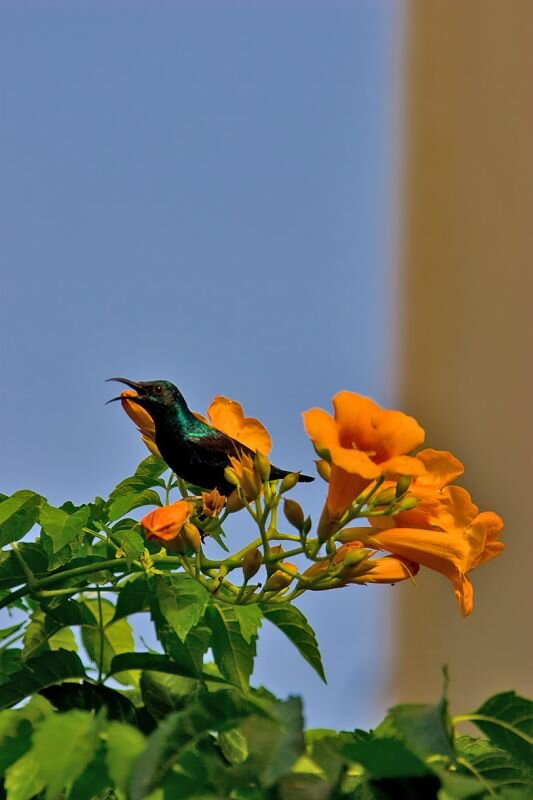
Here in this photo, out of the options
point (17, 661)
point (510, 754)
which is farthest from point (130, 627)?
point (510, 754)

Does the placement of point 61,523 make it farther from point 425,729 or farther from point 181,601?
point 425,729

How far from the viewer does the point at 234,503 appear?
0.47 metres

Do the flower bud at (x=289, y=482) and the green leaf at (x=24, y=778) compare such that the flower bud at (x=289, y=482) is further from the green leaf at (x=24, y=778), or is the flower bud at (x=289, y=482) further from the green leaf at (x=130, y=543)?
the green leaf at (x=24, y=778)

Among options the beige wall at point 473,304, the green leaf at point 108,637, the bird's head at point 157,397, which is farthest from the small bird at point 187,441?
the beige wall at point 473,304

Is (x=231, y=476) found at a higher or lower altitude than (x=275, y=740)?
higher

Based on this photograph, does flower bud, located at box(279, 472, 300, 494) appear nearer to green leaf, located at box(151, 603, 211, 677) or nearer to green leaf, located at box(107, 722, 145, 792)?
green leaf, located at box(151, 603, 211, 677)

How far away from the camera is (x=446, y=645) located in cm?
358

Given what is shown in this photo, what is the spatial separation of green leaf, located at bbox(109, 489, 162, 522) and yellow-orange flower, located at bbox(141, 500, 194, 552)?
0.15ft

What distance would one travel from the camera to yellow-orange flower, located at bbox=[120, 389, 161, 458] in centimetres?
51

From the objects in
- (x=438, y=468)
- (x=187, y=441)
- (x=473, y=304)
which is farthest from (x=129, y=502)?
(x=473, y=304)

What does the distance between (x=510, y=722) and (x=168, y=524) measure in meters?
0.16

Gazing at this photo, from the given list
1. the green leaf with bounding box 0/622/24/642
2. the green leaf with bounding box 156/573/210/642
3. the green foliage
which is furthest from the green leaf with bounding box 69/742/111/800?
the green leaf with bounding box 0/622/24/642

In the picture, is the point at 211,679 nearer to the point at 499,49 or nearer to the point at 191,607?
the point at 191,607

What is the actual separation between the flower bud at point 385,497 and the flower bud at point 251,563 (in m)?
0.06
